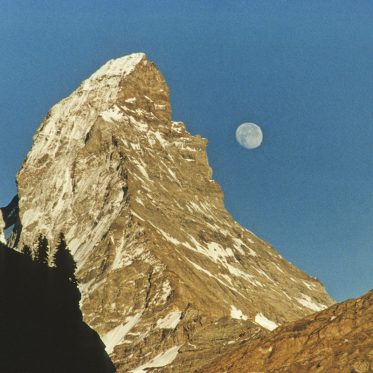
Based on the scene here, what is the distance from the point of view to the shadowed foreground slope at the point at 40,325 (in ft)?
244

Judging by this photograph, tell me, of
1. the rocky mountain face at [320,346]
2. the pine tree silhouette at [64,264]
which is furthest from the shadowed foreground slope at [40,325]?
the rocky mountain face at [320,346]

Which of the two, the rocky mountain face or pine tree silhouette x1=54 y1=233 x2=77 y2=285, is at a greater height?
pine tree silhouette x1=54 y1=233 x2=77 y2=285

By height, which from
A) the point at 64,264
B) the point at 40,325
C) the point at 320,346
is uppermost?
the point at 64,264

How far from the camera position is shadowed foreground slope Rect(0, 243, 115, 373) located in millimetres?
74375

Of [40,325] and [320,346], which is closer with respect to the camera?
[320,346]

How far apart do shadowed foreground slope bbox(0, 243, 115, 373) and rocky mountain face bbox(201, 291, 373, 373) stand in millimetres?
12304

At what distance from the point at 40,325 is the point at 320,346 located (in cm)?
2110

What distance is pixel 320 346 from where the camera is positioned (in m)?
79.5

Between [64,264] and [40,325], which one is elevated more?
[64,264]

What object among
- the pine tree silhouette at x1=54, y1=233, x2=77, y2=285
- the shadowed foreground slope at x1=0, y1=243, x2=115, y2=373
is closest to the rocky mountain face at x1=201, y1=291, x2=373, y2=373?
the shadowed foreground slope at x1=0, y1=243, x2=115, y2=373

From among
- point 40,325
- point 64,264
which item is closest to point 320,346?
point 40,325

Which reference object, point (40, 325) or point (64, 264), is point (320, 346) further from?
point (64, 264)

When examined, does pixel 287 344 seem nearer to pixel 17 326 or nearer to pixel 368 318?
pixel 368 318

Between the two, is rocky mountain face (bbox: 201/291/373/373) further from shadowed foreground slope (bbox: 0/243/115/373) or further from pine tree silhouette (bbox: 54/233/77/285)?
pine tree silhouette (bbox: 54/233/77/285)
